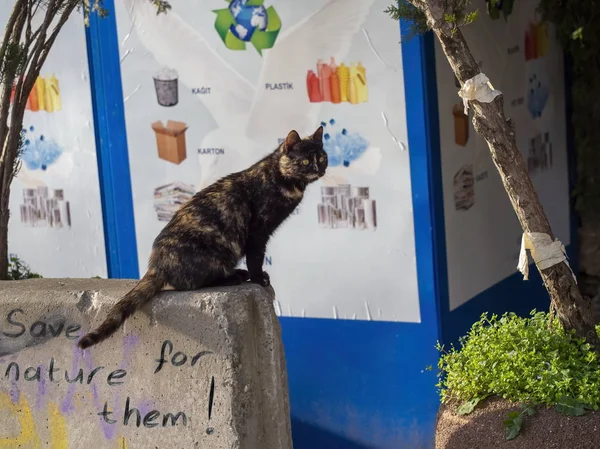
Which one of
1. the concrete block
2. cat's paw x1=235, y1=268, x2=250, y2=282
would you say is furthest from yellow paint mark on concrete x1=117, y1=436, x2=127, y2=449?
cat's paw x1=235, y1=268, x2=250, y2=282

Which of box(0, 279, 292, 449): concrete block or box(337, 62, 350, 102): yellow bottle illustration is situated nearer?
box(0, 279, 292, 449): concrete block

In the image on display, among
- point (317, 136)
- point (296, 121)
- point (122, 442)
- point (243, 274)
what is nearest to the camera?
point (122, 442)

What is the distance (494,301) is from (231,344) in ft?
7.49

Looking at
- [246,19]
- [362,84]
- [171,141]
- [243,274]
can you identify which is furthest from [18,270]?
[362,84]

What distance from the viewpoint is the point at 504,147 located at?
2.73 m

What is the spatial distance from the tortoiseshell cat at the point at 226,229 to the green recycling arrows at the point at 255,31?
1.25 m

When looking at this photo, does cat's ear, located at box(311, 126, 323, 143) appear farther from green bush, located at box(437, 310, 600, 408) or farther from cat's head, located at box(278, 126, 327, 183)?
green bush, located at box(437, 310, 600, 408)

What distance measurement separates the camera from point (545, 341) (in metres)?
2.86

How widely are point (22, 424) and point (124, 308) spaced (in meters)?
0.55

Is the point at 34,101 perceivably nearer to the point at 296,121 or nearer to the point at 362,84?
the point at 296,121

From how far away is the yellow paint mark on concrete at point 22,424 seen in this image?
2760 millimetres

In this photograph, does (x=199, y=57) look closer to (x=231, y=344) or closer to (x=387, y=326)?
(x=387, y=326)

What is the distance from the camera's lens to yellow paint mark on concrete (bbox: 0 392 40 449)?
2.76m

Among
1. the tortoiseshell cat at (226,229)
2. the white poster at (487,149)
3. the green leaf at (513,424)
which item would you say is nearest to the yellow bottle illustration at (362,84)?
the white poster at (487,149)
